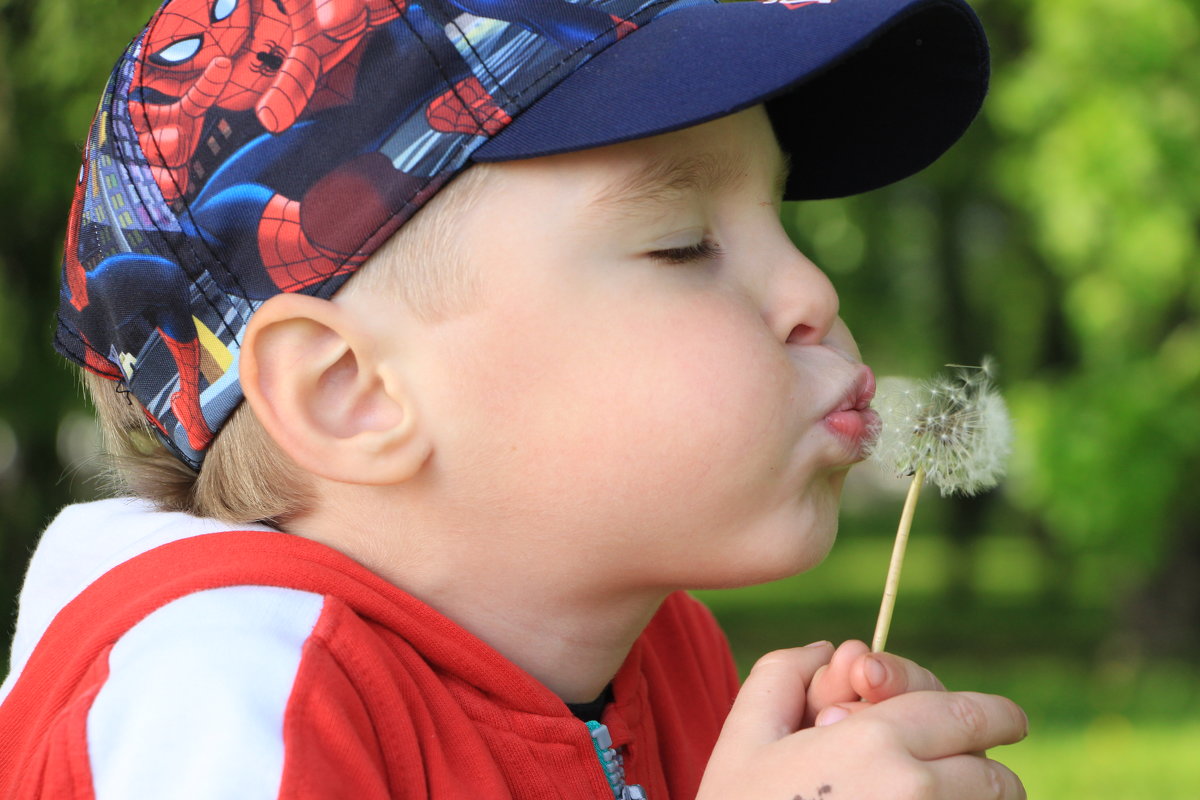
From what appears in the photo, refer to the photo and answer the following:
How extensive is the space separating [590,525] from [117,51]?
12.7ft

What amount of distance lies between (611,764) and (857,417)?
1.62ft

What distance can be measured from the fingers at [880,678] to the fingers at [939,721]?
19 mm

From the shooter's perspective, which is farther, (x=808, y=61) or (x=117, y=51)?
(x=117, y=51)

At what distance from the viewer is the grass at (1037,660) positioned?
17.2 feet

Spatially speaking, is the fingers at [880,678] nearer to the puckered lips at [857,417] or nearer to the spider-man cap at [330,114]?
the puckered lips at [857,417]

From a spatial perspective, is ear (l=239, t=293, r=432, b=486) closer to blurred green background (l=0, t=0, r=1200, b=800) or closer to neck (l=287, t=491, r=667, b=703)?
neck (l=287, t=491, r=667, b=703)

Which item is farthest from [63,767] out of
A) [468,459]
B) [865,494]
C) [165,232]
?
[865,494]

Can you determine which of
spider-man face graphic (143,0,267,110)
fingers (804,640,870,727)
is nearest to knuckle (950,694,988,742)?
fingers (804,640,870,727)

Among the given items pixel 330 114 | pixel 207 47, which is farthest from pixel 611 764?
pixel 207 47

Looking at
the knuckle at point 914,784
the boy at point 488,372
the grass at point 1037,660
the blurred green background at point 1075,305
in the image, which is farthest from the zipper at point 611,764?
the grass at point 1037,660

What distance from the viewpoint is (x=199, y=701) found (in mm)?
1048

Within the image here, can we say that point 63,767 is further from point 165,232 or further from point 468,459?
point 165,232

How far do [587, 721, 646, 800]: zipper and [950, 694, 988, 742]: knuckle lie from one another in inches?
15.4

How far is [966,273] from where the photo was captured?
11.4m
